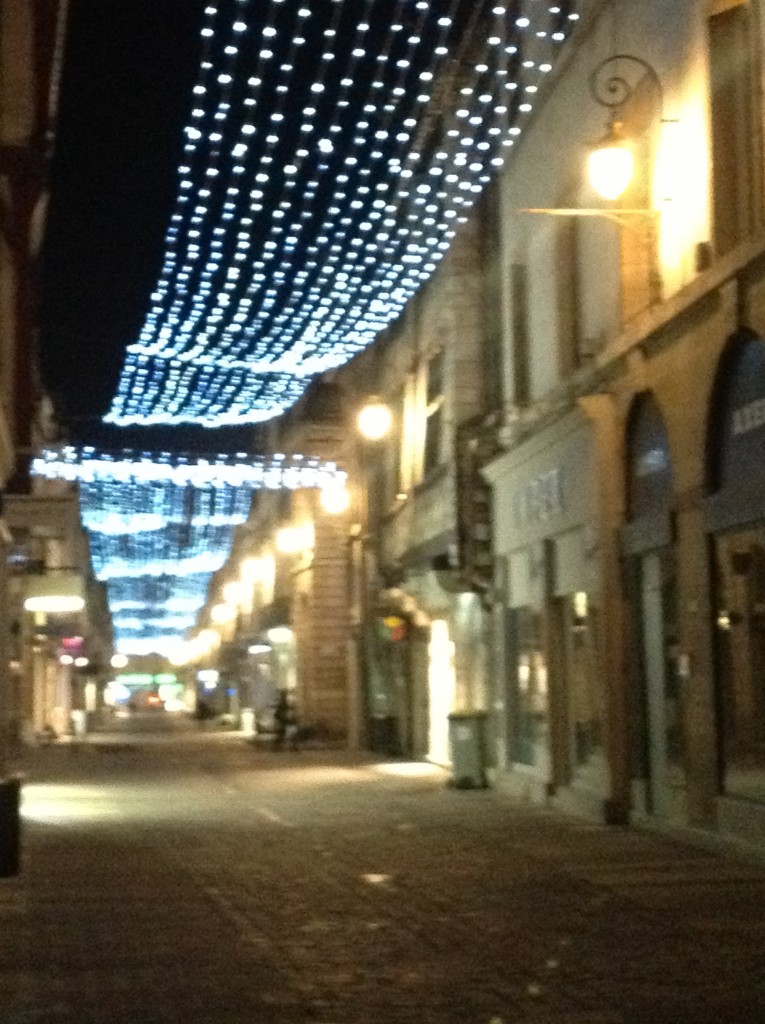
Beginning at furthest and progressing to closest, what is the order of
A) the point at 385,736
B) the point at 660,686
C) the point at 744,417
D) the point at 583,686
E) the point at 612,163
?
the point at 385,736
the point at 583,686
the point at 660,686
the point at 612,163
the point at 744,417

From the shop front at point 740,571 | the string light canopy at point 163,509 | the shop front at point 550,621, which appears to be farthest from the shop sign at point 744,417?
the string light canopy at point 163,509

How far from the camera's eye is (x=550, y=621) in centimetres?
2241

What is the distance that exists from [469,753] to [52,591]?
41.3 feet

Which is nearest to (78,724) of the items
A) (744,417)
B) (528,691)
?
(528,691)

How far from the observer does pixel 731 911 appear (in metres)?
12.5

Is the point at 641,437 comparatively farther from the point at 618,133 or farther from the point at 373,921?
the point at 373,921

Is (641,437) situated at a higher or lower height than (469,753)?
higher

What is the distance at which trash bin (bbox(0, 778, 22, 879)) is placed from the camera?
47.3 feet

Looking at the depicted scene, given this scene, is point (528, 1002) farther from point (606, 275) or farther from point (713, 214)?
point (606, 275)

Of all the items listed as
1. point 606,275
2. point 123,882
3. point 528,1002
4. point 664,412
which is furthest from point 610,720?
point 528,1002

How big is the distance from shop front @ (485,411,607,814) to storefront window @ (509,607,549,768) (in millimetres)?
13

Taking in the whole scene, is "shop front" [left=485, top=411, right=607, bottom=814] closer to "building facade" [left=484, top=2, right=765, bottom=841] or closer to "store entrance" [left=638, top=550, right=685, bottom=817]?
"building facade" [left=484, top=2, right=765, bottom=841]

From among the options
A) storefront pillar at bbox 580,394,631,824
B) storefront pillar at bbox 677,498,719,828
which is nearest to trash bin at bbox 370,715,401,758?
storefront pillar at bbox 580,394,631,824

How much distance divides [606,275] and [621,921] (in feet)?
30.9
